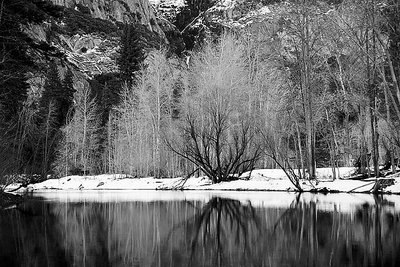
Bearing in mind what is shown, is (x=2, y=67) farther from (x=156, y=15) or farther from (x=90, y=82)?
(x=156, y=15)

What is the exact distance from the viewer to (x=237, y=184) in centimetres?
2492

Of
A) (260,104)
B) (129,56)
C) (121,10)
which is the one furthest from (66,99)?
(121,10)

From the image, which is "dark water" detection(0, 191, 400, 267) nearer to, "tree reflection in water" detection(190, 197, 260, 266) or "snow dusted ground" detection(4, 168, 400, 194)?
"tree reflection in water" detection(190, 197, 260, 266)

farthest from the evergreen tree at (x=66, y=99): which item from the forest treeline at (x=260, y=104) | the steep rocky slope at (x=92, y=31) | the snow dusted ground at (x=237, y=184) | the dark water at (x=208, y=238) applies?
the dark water at (x=208, y=238)

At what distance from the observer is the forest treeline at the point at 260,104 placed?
64.8 ft

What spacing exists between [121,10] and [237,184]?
253 ft

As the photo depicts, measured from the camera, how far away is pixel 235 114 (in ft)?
99.2

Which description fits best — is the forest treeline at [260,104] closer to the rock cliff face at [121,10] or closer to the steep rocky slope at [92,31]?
the steep rocky slope at [92,31]

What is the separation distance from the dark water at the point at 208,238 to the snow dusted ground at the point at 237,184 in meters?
7.07

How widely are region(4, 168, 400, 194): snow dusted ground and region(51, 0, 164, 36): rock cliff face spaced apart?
57318mm

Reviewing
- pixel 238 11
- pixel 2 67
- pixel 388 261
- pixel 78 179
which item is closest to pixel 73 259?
pixel 388 261

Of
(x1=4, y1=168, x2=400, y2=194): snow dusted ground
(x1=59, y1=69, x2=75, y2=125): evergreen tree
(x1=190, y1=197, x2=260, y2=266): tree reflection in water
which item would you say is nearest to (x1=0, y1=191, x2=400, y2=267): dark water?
(x1=190, y1=197, x2=260, y2=266): tree reflection in water

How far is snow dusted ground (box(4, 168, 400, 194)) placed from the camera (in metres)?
20.2

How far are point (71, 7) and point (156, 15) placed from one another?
2760 cm
